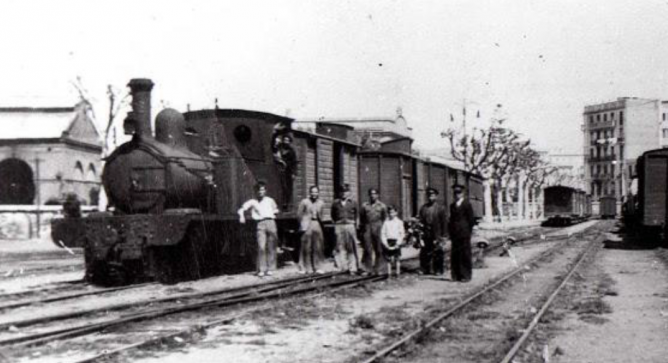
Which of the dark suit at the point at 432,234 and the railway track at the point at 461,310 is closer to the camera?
the railway track at the point at 461,310

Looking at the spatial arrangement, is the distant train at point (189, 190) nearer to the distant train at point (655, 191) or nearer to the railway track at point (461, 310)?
the railway track at point (461, 310)

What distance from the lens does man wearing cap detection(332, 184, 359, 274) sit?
46.1 feet

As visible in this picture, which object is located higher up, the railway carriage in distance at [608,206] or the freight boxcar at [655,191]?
the freight boxcar at [655,191]

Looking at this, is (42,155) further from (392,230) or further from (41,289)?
(392,230)

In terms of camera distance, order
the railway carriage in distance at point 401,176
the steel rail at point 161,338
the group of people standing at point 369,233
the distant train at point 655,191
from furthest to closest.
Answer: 1. the railway carriage in distance at point 401,176
2. the distant train at point 655,191
3. the group of people standing at point 369,233
4. the steel rail at point 161,338

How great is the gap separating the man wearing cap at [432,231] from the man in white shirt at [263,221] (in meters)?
2.82

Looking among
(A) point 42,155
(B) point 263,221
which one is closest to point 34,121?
(A) point 42,155

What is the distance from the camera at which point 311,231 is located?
14.4m

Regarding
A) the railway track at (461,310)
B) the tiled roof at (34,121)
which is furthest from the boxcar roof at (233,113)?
the tiled roof at (34,121)

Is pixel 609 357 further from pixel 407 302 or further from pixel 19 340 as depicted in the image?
A: pixel 19 340

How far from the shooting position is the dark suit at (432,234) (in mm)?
13648

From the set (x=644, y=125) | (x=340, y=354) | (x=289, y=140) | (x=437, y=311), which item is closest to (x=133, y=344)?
(x=340, y=354)

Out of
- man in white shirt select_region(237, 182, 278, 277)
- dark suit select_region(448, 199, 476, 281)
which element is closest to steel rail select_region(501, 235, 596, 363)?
dark suit select_region(448, 199, 476, 281)

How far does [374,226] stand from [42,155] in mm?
33880
